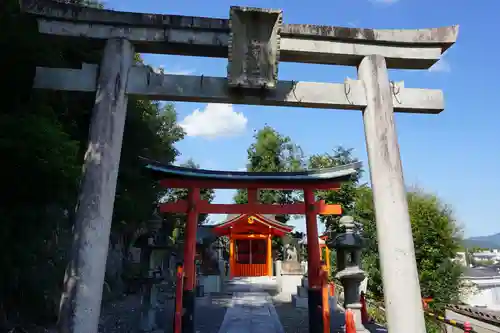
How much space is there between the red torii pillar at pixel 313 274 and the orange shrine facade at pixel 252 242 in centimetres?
1268

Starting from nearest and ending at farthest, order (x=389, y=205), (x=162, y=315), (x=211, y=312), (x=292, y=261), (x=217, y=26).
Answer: (x=389, y=205)
(x=217, y=26)
(x=162, y=315)
(x=211, y=312)
(x=292, y=261)

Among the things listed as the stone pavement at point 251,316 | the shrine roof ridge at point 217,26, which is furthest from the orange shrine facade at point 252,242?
the shrine roof ridge at point 217,26

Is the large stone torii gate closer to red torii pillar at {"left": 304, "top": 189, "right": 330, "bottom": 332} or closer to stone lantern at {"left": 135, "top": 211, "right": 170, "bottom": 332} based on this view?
red torii pillar at {"left": 304, "top": 189, "right": 330, "bottom": 332}

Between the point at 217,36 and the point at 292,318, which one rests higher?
the point at 217,36

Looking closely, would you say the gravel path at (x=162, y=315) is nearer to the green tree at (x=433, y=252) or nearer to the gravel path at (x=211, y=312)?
the gravel path at (x=211, y=312)

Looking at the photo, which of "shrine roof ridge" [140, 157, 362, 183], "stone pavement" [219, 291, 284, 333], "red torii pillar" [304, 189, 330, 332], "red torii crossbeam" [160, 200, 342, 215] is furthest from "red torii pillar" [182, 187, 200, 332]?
"red torii pillar" [304, 189, 330, 332]

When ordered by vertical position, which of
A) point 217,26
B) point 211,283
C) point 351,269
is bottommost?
point 211,283

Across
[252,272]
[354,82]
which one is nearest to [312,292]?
[354,82]

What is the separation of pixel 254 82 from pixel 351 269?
5.75 metres

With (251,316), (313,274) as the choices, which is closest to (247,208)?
(313,274)

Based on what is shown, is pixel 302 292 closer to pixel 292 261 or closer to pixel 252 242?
pixel 292 261

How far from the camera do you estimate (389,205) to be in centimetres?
432

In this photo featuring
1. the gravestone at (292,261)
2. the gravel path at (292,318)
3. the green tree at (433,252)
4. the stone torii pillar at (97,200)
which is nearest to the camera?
the stone torii pillar at (97,200)

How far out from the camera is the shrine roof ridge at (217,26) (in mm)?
4605
